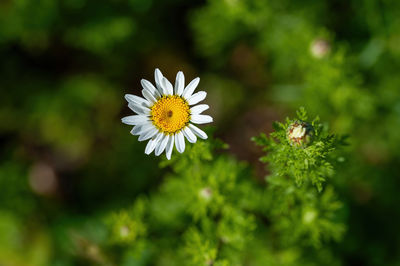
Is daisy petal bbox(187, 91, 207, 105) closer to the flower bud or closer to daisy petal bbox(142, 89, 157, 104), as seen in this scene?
daisy petal bbox(142, 89, 157, 104)

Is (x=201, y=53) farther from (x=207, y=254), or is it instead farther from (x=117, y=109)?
(x=207, y=254)

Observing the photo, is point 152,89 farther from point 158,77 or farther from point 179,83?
point 179,83

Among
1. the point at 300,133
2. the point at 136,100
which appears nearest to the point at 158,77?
the point at 136,100

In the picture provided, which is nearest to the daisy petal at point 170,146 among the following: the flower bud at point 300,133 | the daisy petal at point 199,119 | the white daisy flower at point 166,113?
the white daisy flower at point 166,113

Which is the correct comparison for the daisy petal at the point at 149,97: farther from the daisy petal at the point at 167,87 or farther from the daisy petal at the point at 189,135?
the daisy petal at the point at 189,135

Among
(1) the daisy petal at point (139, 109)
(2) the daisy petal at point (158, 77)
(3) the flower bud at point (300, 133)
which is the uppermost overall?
(2) the daisy petal at point (158, 77)

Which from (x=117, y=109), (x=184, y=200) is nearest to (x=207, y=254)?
(x=184, y=200)

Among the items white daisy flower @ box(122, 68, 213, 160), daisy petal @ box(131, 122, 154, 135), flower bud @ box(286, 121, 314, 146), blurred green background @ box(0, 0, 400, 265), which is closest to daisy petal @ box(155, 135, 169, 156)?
white daisy flower @ box(122, 68, 213, 160)
